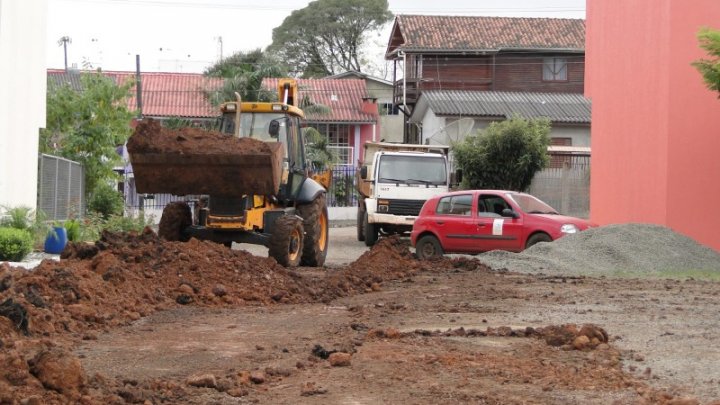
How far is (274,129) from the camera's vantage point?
20297 millimetres

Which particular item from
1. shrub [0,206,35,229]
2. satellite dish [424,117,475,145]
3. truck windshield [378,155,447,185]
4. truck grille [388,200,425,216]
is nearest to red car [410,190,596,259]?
truck grille [388,200,425,216]

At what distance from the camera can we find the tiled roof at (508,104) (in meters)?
48.6

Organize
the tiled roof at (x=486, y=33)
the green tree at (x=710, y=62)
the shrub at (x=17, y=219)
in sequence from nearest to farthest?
the green tree at (x=710, y=62)
the shrub at (x=17, y=219)
the tiled roof at (x=486, y=33)

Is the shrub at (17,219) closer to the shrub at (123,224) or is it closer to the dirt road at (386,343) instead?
the dirt road at (386,343)

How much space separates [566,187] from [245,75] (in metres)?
15.8

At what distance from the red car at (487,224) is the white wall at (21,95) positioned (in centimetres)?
852

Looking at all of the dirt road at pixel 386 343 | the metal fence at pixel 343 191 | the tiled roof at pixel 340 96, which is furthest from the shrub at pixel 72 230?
the tiled roof at pixel 340 96

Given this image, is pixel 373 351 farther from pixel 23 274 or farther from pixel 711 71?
pixel 711 71

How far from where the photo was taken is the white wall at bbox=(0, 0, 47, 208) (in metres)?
22.8

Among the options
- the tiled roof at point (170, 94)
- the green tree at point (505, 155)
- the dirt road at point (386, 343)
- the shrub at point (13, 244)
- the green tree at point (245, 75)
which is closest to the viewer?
the dirt road at point (386, 343)

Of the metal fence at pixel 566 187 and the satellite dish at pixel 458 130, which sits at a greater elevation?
the satellite dish at pixel 458 130

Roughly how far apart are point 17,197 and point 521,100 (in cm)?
3125

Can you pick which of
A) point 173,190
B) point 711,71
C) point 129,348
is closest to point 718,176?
point 711,71

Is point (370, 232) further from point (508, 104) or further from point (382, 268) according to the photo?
point (508, 104)
